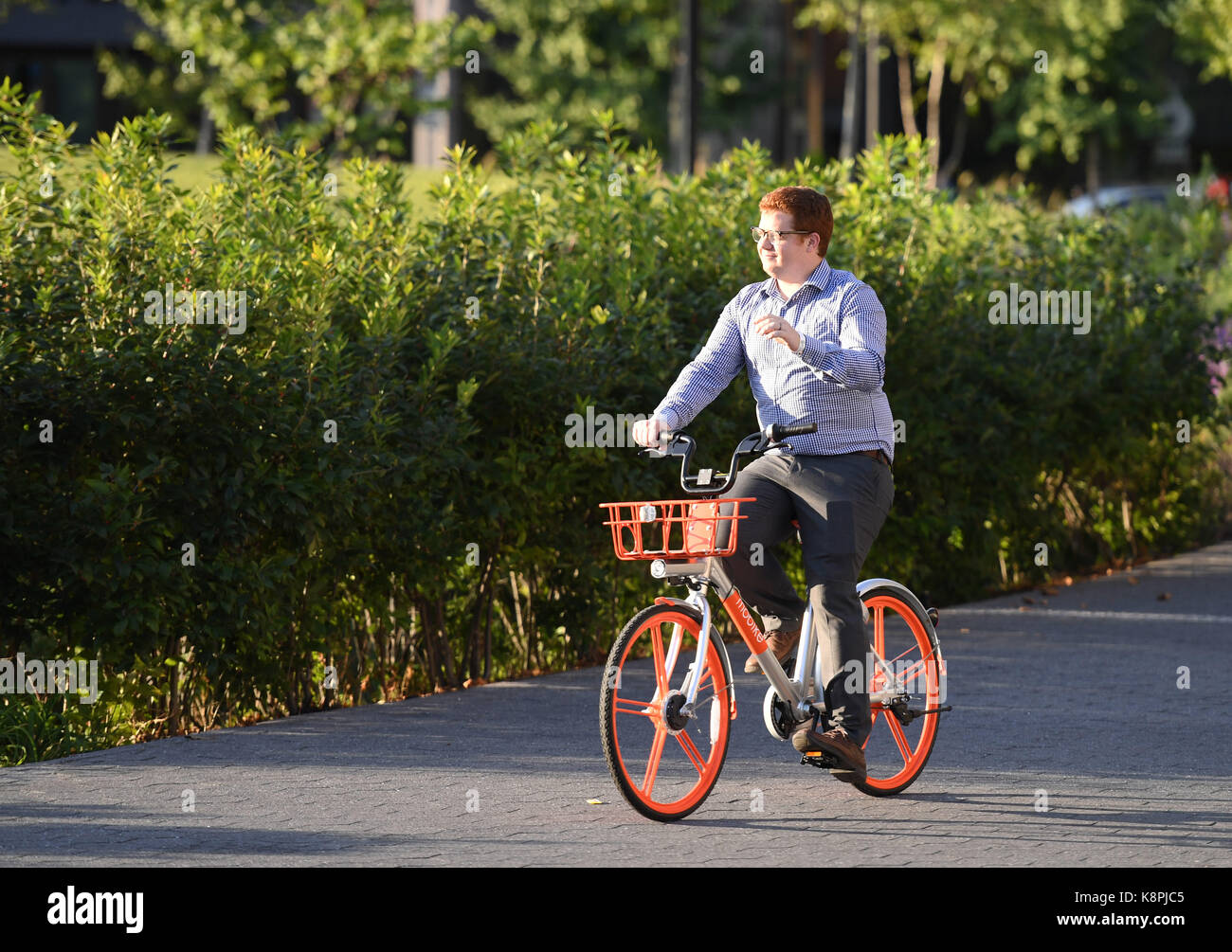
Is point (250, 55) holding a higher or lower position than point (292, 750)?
higher

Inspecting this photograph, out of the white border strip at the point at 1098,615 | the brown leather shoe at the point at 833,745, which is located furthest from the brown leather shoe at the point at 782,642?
the white border strip at the point at 1098,615

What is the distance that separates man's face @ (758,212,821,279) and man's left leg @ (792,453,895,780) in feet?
1.84

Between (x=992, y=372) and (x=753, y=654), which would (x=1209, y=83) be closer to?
(x=992, y=372)

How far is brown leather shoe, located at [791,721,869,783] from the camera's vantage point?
555cm

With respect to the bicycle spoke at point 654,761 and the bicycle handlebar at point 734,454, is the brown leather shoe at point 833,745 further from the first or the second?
the bicycle handlebar at point 734,454

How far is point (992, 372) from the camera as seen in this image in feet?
33.1

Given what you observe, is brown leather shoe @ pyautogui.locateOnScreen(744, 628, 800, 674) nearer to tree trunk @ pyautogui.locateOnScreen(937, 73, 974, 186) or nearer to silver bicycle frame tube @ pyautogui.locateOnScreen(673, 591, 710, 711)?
silver bicycle frame tube @ pyautogui.locateOnScreen(673, 591, 710, 711)

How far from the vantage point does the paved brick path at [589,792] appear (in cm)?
525

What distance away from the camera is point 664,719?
5.48 metres

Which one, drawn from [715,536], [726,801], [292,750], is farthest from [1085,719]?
[292,750]

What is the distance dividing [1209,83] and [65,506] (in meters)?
51.1

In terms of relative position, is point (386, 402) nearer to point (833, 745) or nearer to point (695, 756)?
point (695, 756)

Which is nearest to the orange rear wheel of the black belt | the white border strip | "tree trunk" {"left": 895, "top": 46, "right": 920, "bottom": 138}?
the black belt

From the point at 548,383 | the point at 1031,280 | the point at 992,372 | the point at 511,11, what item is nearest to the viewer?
the point at 548,383
